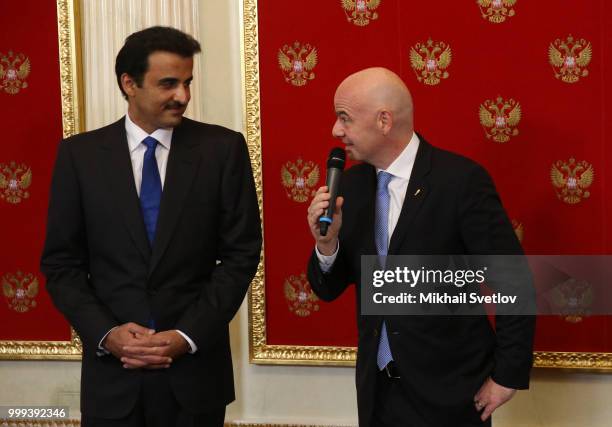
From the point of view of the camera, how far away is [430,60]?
3289 mm

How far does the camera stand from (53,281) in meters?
2.41

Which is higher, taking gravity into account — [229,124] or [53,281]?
[229,124]

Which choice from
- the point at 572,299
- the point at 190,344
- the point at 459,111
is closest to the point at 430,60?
the point at 459,111

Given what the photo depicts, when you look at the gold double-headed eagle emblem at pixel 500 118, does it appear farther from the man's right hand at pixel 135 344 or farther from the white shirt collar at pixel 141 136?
the man's right hand at pixel 135 344

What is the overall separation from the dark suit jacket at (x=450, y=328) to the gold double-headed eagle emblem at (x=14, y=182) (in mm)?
2005

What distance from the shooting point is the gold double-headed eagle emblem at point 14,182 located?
143 inches

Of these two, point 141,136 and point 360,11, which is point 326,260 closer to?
point 141,136

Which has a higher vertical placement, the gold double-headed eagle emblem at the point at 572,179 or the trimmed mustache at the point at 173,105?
the trimmed mustache at the point at 173,105

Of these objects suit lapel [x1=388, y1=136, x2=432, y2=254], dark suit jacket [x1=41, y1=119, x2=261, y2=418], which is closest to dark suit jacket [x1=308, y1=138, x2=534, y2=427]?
suit lapel [x1=388, y1=136, x2=432, y2=254]

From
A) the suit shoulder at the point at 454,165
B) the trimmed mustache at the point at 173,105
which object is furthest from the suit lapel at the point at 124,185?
the suit shoulder at the point at 454,165

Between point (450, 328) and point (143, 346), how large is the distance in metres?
0.84

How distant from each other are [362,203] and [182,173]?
53 centimetres

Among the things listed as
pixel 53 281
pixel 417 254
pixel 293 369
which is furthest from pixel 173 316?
pixel 293 369

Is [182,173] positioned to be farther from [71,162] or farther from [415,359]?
[415,359]
